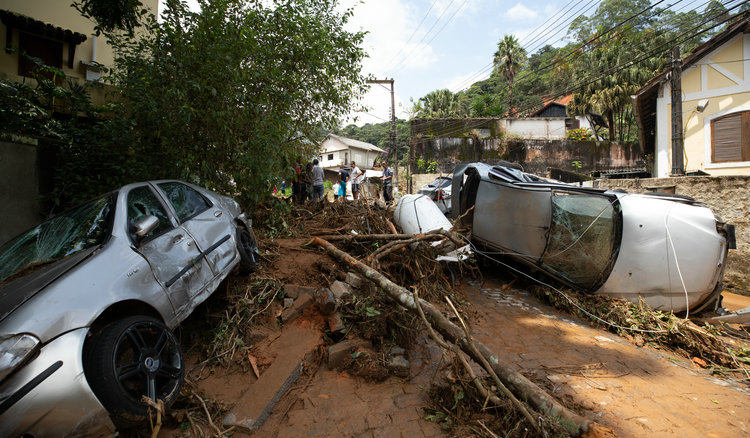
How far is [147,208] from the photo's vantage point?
3223 millimetres

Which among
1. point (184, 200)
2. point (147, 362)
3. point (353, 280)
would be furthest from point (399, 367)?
point (184, 200)

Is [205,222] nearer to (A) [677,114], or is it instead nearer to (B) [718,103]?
(A) [677,114]

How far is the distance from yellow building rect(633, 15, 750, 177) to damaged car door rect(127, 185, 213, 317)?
50.1 ft

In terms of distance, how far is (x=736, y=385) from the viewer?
346cm

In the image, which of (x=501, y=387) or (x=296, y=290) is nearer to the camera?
(x=501, y=387)

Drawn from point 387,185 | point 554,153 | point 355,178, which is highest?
point 554,153

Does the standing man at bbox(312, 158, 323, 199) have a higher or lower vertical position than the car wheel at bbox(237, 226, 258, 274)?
higher

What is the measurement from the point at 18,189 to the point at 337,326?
6549 millimetres

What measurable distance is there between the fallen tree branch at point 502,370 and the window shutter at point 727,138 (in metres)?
13.7

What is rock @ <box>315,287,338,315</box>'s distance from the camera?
3.66 meters

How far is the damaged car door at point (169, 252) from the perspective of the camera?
9.20ft

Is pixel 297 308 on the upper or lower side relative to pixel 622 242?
lower

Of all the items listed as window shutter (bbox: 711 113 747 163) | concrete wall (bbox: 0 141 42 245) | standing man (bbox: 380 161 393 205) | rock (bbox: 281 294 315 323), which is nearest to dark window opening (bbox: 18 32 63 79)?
concrete wall (bbox: 0 141 42 245)

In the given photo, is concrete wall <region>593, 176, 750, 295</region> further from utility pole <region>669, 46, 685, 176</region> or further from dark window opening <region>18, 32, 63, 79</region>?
dark window opening <region>18, 32, 63, 79</region>
